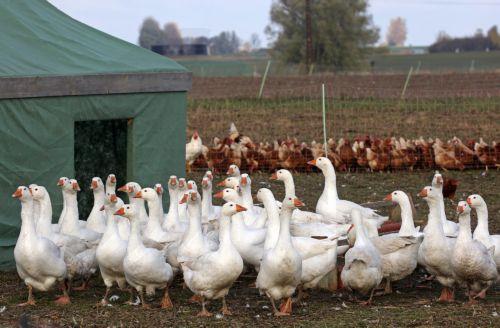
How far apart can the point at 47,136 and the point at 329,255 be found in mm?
3519

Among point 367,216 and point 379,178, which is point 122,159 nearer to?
point 367,216

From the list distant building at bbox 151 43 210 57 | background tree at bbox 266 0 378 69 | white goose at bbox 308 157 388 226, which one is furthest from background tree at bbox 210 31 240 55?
white goose at bbox 308 157 388 226

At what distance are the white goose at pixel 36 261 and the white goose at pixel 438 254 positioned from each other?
10.8ft

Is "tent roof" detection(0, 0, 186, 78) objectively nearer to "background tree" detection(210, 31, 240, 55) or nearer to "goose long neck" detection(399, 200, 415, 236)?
"goose long neck" detection(399, 200, 415, 236)

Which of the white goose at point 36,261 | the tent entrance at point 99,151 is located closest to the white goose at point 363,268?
the white goose at point 36,261

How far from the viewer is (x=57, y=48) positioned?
11.6m

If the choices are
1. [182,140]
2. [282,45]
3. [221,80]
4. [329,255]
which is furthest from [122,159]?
[282,45]

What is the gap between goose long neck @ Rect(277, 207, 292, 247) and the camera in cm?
854

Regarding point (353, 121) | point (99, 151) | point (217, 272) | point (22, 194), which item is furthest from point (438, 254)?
point (353, 121)

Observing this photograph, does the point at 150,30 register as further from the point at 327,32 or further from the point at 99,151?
the point at 99,151

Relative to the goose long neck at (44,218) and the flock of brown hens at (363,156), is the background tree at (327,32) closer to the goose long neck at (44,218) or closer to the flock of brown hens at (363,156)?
the flock of brown hens at (363,156)

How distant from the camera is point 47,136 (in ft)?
35.1

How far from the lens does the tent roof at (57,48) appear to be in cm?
1090

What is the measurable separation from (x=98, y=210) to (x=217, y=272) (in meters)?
2.36
